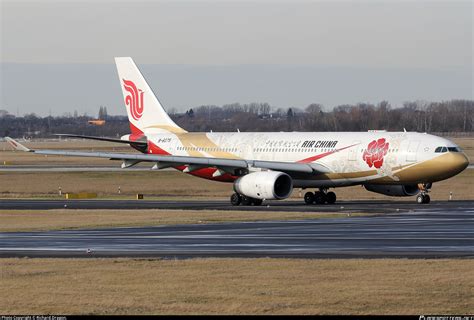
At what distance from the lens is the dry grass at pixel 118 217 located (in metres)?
44.2

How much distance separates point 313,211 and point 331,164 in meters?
7.35

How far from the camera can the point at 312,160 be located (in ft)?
199

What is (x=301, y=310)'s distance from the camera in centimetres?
2086

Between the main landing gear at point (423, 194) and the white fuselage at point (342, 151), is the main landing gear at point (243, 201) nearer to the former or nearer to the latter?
the white fuselage at point (342, 151)

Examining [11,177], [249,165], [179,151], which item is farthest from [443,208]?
[11,177]

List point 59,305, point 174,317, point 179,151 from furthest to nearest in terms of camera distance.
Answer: point 179,151 < point 59,305 < point 174,317

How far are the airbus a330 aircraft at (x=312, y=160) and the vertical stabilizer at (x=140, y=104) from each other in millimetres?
2264

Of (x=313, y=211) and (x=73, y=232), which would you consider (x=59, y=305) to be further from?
(x=313, y=211)

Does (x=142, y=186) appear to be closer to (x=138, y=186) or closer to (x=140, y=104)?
(x=138, y=186)

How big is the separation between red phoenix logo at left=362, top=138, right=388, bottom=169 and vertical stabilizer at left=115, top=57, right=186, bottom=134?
1578cm

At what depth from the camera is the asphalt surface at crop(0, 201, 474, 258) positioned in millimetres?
31938

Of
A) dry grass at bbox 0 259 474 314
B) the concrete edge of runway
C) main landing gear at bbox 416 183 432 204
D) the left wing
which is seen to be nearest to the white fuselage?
the left wing

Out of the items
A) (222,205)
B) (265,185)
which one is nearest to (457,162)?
(265,185)

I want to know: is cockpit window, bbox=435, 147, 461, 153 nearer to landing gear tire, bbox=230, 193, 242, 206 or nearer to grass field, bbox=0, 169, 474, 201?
grass field, bbox=0, 169, 474, 201
